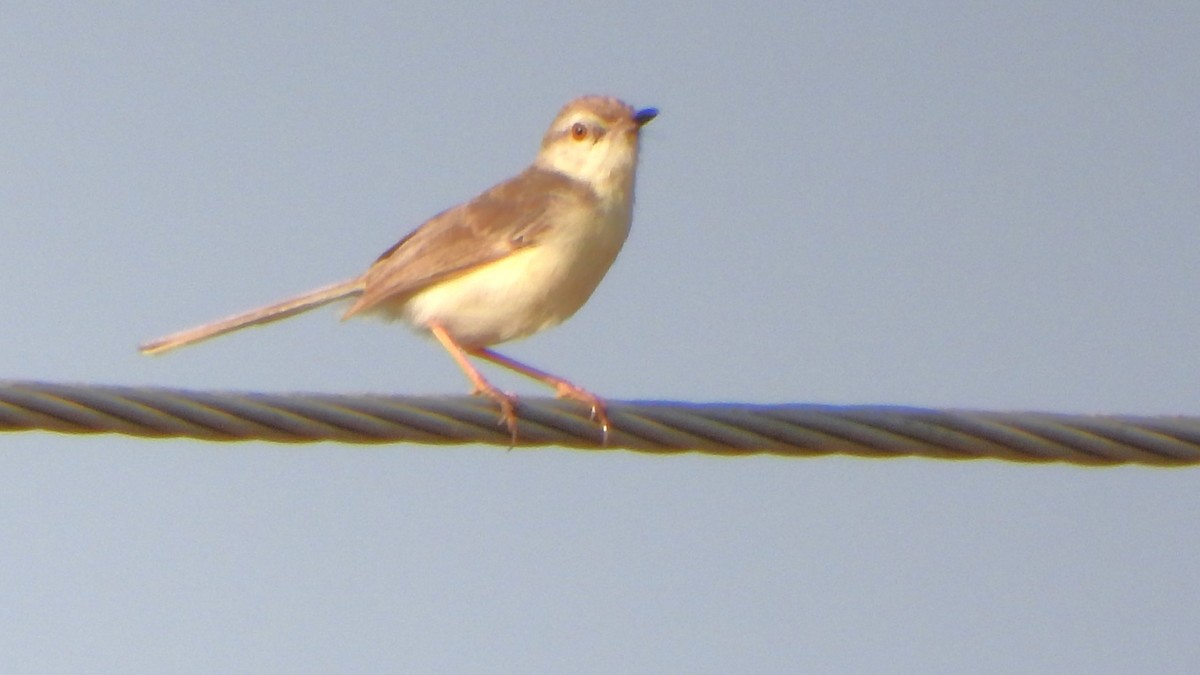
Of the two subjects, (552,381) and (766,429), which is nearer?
(766,429)

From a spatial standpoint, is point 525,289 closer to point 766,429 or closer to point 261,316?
point 261,316

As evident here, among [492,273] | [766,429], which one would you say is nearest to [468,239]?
[492,273]

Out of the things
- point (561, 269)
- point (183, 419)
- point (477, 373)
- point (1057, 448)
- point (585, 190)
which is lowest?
point (183, 419)

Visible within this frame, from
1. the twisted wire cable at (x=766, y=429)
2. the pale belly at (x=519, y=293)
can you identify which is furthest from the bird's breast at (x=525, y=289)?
the twisted wire cable at (x=766, y=429)

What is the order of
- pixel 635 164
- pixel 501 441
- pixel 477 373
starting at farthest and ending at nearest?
pixel 635 164 < pixel 477 373 < pixel 501 441

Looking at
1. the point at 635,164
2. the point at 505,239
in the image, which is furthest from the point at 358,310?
the point at 635,164

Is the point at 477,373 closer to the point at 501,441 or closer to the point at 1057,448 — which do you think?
the point at 501,441
